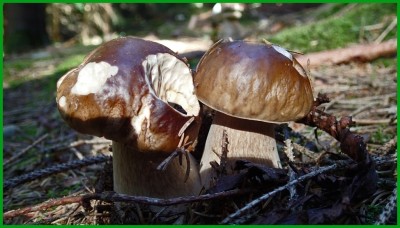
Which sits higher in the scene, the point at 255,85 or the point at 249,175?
the point at 255,85

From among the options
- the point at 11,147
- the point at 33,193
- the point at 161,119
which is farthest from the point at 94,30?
the point at 161,119

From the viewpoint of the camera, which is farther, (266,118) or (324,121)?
(324,121)

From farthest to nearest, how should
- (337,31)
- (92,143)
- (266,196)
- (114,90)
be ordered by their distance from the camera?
(337,31) < (92,143) < (114,90) < (266,196)

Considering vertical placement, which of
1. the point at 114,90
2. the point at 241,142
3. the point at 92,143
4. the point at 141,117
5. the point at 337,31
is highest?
the point at 337,31

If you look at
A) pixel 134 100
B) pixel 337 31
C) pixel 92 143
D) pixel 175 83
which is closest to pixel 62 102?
pixel 134 100

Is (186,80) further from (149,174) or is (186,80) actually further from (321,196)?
(321,196)

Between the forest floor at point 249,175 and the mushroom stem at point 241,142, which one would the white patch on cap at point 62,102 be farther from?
the mushroom stem at point 241,142

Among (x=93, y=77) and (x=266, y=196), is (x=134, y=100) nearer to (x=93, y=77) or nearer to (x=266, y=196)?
(x=93, y=77)
